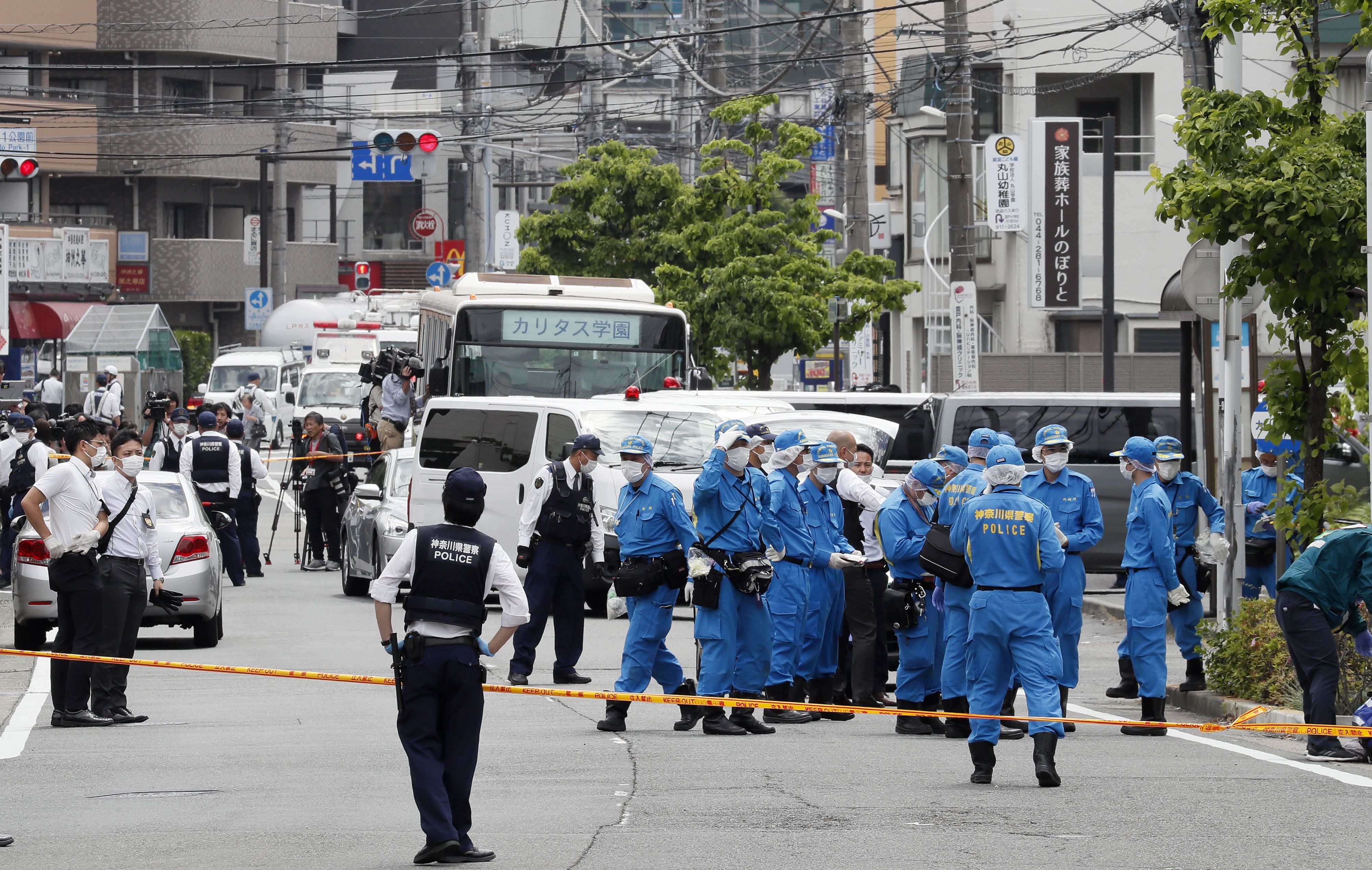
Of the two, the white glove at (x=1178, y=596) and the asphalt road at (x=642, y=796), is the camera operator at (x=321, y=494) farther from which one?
the white glove at (x=1178, y=596)

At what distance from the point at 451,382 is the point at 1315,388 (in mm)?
12714

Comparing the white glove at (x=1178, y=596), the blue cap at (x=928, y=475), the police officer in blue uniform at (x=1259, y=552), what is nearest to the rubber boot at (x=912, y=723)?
the blue cap at (x=928, y=475)

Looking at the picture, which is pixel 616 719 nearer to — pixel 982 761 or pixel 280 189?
pixel 982 761

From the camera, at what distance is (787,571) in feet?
42.3

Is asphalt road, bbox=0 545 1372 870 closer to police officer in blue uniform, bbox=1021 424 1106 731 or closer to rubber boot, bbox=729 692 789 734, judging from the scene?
rubber boot, bbox=729 692 789 734

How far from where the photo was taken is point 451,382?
80.3ft

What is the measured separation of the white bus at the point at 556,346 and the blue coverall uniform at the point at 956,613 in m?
12.2

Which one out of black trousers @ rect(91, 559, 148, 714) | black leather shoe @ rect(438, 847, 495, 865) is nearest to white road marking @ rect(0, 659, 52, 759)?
black trousers @ rect(91, 559, 148, 714)

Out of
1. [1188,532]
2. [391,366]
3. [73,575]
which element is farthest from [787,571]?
[391,366]

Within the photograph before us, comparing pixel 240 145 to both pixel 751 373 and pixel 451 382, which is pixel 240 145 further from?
pixel 451 382

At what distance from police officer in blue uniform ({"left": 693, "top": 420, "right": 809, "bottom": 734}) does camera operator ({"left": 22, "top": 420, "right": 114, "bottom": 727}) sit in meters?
3.79

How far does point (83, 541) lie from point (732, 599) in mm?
4043

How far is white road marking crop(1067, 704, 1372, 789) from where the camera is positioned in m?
10.4

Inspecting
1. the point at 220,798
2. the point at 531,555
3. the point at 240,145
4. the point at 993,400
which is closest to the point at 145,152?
the point at 240,145
